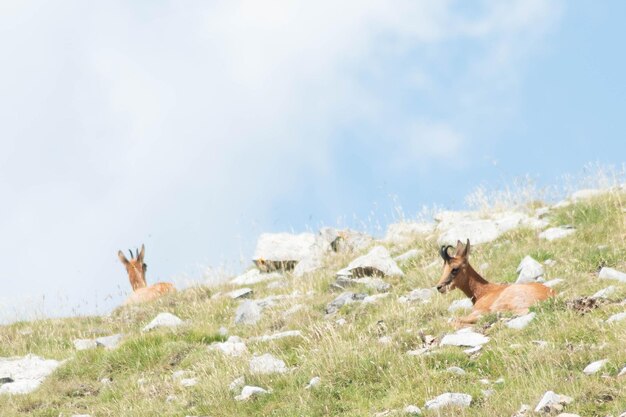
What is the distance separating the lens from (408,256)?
1839cm

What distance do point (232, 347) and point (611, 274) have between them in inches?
210

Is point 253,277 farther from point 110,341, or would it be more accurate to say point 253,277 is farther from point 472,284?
point 472,284

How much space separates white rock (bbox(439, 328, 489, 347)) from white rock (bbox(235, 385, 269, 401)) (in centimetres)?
212

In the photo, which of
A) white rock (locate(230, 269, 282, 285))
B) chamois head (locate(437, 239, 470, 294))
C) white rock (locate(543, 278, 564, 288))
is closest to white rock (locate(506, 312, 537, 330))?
white rock (locate(543, 278, 564, 288))

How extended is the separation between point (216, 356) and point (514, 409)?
5522mm

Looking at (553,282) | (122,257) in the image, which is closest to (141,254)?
(122,257)

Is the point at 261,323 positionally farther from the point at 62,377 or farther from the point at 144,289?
the point at 144,289

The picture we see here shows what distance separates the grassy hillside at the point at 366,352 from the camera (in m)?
8.62

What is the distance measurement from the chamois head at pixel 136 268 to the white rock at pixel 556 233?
955 cm

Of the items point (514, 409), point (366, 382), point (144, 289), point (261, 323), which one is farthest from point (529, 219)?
point (514, 409)

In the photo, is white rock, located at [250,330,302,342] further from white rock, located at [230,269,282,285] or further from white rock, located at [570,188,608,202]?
white rock, located at [570,188,608,202]

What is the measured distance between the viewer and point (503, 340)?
9.84 meters

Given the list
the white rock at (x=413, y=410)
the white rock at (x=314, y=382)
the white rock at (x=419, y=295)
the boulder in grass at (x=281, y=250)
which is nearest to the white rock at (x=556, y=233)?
the white rock at (x=419, y=295)

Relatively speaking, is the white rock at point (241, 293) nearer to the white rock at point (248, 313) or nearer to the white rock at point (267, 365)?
the white rock at point (248, 313)
